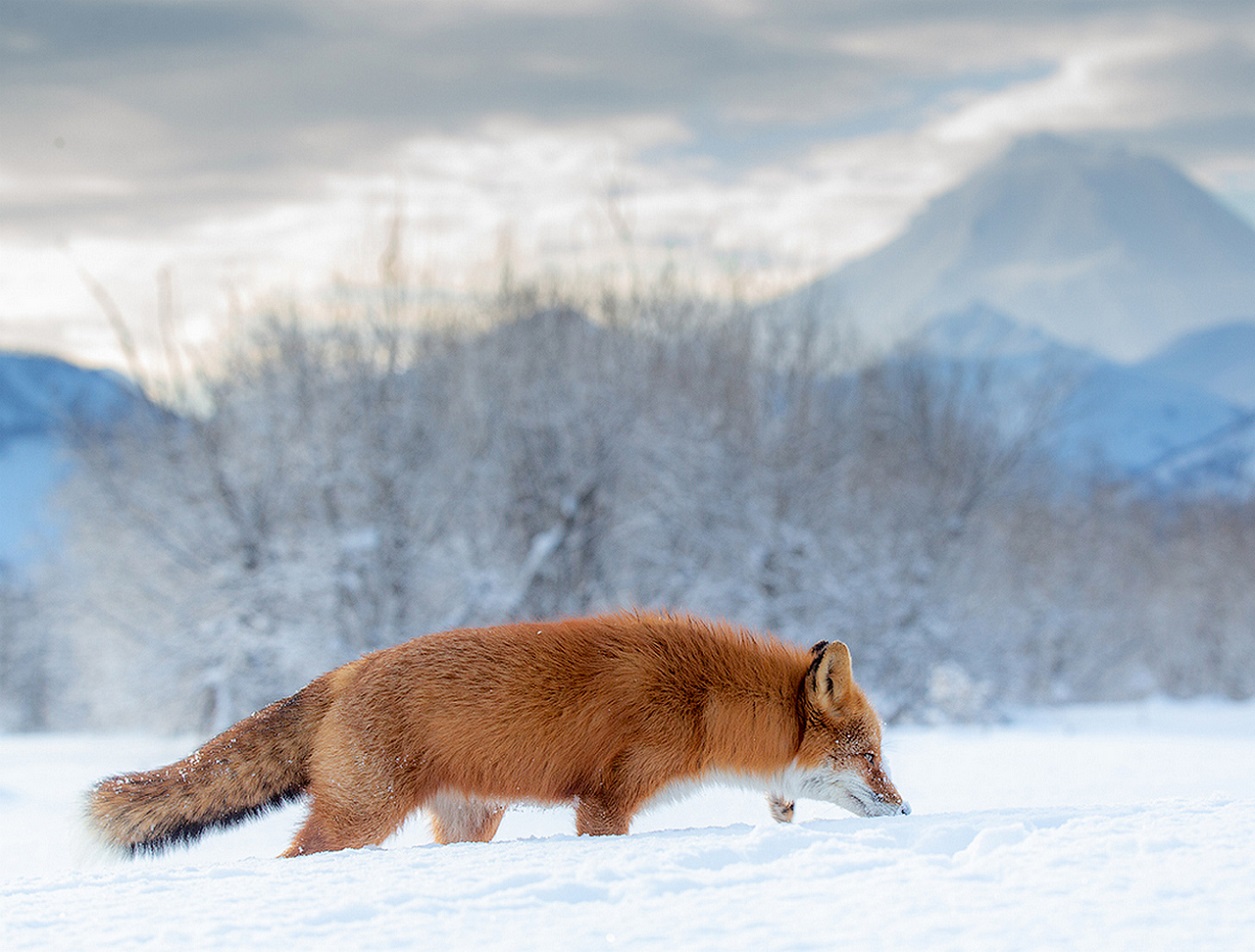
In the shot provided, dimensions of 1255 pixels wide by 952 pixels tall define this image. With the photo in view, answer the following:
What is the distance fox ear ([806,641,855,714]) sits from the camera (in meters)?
4.73

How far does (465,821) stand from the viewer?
193 inches

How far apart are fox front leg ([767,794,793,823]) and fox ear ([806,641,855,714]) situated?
0.51 meters

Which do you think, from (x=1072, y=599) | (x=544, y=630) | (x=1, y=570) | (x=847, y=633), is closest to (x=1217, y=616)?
(x=1072, y=599)

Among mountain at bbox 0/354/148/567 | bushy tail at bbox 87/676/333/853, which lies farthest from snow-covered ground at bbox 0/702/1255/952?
mountain at bbox 0/354/148/567

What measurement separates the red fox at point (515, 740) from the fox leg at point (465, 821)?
13mm

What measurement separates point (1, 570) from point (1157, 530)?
71.0 m

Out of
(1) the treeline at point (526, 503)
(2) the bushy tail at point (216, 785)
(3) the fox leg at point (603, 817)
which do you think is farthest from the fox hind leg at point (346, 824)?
(1) the treeline at point (526, 503)

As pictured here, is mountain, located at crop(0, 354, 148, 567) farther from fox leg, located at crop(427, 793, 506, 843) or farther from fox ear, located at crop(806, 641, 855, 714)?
fox ear, located at crop(806, 641, 855, 714)

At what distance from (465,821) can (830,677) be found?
5.43ft

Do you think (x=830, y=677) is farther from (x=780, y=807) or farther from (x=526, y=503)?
(x=526, y=503)

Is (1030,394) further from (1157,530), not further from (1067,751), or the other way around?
(1157,530)

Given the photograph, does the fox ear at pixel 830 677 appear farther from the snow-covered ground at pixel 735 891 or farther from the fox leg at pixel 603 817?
the fox leg at pixel 603 817

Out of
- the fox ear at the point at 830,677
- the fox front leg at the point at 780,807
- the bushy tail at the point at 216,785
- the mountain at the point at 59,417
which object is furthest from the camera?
the mountain at the point at 59,417

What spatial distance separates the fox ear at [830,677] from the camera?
473cm
